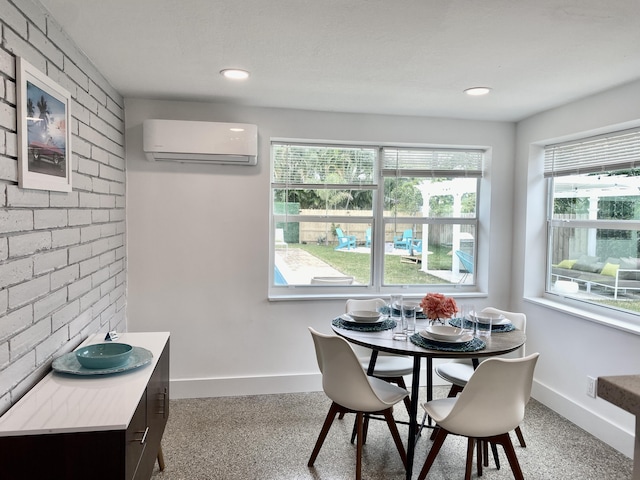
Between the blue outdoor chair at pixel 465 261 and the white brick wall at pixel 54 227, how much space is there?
281 cm

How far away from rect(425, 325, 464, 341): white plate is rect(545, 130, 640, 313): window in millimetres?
1345

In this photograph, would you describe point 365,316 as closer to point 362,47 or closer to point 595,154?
point 362,47

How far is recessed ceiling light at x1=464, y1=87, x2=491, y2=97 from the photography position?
280cm

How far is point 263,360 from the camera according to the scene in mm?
3516

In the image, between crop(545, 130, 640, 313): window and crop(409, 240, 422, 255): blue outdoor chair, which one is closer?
crop(545, 130, 640, 313): window

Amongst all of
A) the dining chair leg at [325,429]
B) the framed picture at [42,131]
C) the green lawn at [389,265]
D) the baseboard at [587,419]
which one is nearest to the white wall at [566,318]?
the baseboard at [587,419]

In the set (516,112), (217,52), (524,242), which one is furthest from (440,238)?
(217,52)

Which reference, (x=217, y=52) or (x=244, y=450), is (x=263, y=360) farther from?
(x=217, y=52)

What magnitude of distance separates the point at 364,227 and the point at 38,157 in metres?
2.56

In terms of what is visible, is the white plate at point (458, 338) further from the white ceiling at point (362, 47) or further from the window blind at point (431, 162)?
the window blind at point (431, 162)


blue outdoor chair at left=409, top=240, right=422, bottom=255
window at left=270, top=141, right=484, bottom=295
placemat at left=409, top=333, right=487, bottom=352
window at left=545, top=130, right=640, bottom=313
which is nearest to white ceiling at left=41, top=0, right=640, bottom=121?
window at left=545, top=130, right=640, bottom=313

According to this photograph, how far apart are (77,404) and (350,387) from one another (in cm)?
126

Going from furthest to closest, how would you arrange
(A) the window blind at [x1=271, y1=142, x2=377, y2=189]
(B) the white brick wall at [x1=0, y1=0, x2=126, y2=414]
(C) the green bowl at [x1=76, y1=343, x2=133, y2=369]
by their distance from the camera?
(A) the window blind at [x1=271, y1=142, x2=377, y2=189] → (C) the green bowl at [x1=76, y1=343, x2=133, y2=369] → (B) the white brick wall at [x1=0, y1=0, x2=126, y2=414]

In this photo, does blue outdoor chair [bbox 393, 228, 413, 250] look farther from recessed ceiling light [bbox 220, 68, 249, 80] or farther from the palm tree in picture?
the palm tree in picture
